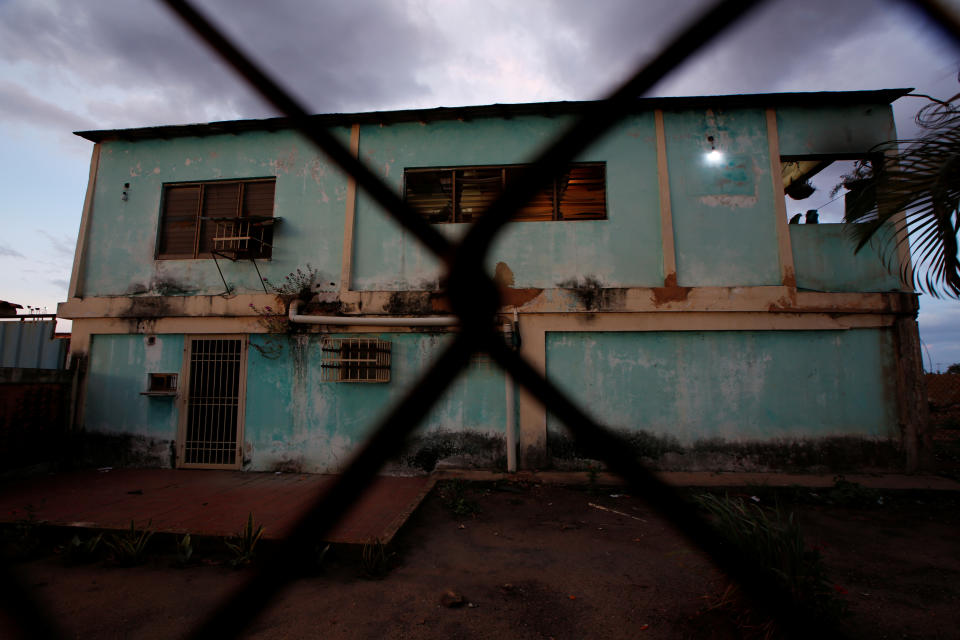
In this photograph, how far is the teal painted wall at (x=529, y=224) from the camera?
725cm

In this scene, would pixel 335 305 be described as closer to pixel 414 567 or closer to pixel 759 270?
pixel 414 567

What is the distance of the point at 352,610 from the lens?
10.9 ft

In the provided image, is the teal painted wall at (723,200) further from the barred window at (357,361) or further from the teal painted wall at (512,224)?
the barred window at (357,361)

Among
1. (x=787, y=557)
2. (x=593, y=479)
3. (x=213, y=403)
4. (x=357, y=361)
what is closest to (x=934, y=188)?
(x=787, y=557)

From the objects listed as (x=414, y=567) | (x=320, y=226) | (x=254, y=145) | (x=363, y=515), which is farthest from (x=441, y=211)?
(x=414, y=567)

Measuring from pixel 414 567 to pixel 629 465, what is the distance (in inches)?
159

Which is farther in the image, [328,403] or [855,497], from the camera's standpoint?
[328,403]

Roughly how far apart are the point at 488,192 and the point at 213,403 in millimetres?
5797

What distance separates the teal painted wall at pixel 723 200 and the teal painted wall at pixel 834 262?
42cm

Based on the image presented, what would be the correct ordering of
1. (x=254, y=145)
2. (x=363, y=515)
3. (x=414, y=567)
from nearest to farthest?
1. (x=414, y=567)
2. (x=363, y=515)
3. (x=254, y=145)

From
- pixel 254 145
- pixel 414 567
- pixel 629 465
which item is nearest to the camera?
pixel 629 465

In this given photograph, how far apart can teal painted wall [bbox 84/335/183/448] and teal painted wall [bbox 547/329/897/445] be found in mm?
6270

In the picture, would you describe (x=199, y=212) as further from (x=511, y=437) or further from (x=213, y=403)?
(x=511, y=437)

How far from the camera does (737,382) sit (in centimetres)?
682
